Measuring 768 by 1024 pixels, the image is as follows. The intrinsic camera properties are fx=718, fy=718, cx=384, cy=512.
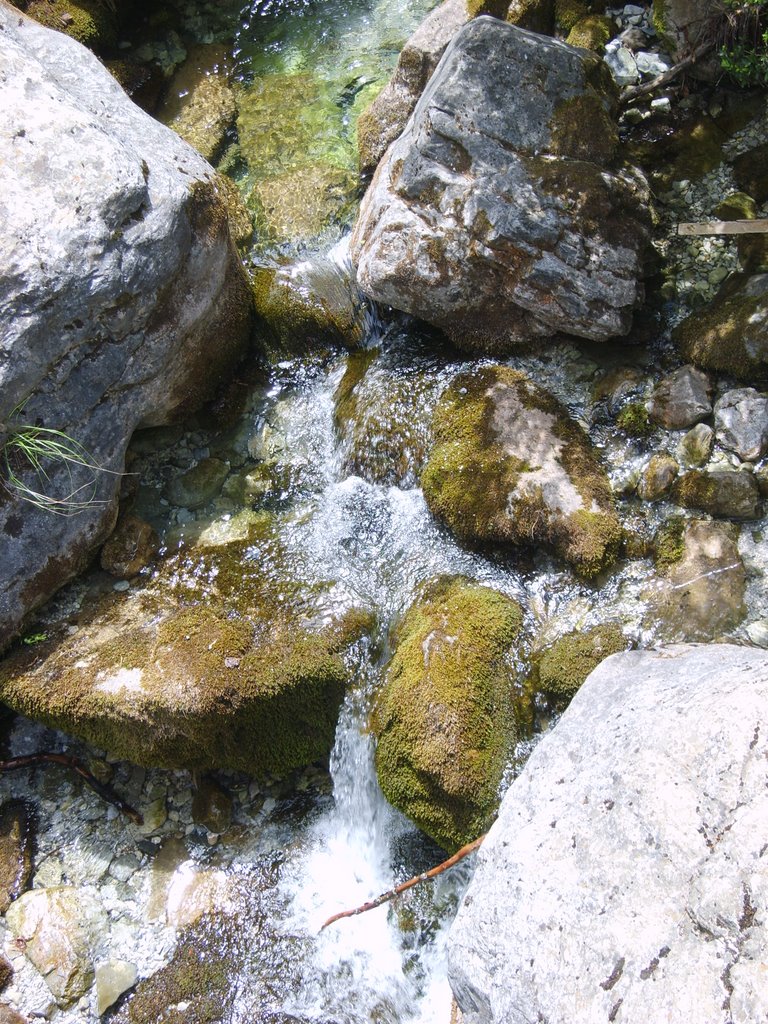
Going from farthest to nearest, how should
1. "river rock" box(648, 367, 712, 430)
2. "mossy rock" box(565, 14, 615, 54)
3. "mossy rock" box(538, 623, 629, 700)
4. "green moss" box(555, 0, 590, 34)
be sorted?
1. "green moss" box(555, 0, 590, 34)
2. "mossy rock" box(565, 14, 615, 54)
3. "river rock" box(648, 367, 712, 430)
4. "mossy rock" box(538, 623, 629, 700)

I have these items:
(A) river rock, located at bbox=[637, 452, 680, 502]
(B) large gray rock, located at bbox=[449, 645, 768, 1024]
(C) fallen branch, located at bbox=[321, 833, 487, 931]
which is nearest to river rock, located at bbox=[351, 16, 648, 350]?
(A) river rock, located at bbox=[637, 452, 680, 502]

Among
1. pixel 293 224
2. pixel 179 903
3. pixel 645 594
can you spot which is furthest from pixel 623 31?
pixel 179 903

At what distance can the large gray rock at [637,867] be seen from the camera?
224 cm

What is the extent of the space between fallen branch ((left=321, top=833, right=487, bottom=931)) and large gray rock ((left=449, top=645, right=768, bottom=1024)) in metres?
0.67

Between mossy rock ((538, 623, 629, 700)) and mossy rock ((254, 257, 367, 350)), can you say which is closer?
mossy rock ((538, 623, 629, 700))

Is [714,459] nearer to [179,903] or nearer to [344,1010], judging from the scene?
[344,1010]

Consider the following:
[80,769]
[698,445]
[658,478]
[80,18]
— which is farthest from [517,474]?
[80,18]

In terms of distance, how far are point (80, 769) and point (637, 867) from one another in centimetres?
Result: 378

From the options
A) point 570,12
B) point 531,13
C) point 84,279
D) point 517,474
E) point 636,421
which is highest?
point 84,279

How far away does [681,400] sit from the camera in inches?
176

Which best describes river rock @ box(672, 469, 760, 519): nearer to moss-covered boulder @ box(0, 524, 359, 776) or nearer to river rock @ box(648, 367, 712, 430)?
river rock @ box(648, 367, 712, 430)

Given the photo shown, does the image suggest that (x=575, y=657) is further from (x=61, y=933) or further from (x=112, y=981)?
(x=61, y=933)

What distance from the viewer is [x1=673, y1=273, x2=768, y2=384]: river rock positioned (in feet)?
14.1

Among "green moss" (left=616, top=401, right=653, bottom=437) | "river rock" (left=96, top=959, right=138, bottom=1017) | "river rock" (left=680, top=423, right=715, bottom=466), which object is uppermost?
"green moss" (left=616, top=401, right=653, bottom=437)
